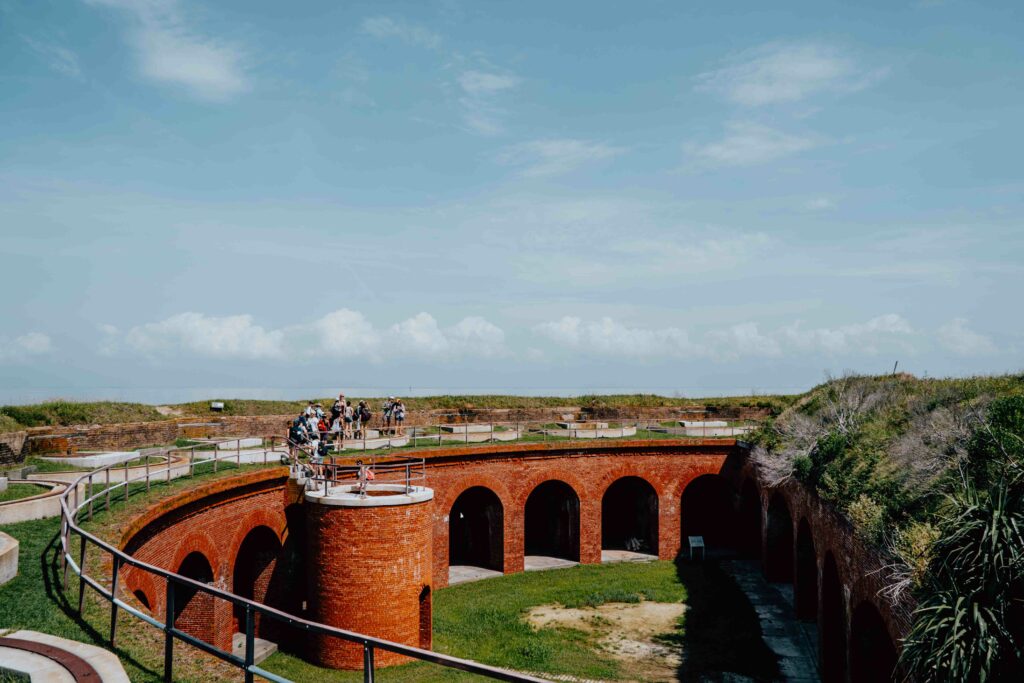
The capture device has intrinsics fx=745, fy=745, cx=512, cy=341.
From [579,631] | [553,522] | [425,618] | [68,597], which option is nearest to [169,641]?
[68,597]

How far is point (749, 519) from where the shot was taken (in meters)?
26.3

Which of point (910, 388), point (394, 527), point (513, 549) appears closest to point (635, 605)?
point (513, 549)

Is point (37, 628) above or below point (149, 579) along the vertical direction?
above

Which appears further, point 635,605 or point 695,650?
point 635,605

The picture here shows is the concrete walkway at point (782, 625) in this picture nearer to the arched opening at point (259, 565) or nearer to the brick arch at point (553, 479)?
the brick arch at point (553, 479)

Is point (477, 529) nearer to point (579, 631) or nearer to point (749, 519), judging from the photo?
point (579, 631)

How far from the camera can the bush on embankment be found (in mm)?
8117

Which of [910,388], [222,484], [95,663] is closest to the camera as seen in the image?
[95,663]

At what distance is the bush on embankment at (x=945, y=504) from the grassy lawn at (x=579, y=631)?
4.03m

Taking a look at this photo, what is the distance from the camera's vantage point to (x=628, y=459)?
82.8 feet

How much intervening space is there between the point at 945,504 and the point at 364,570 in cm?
1036

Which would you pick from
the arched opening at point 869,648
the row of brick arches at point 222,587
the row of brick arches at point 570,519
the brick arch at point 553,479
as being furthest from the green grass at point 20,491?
the arched opening at point 869,648

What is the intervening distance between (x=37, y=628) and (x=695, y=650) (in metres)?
13.7

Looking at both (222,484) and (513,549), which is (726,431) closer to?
(513,549)
